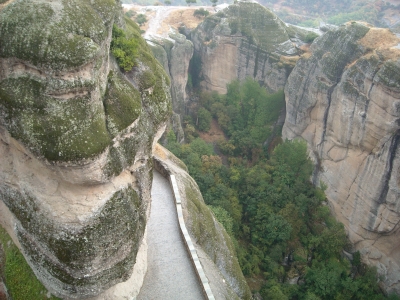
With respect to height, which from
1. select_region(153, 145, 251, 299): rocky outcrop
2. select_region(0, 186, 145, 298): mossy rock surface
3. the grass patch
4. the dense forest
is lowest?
the dense forest

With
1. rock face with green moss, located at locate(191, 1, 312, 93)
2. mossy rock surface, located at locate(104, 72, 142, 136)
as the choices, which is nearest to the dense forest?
rock face with green moss, located at locate(191, 1, 312, 93)

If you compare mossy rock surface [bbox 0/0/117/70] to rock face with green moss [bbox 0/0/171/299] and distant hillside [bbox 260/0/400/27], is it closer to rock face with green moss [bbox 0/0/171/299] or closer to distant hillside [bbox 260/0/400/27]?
rock face with green moss [bbox 0/0/171/299]

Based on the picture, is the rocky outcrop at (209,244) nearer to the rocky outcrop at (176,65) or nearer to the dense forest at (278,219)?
the dense forest at (278,219)

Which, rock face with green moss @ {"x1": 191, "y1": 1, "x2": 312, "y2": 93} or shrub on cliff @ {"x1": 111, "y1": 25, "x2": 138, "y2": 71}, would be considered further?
rock face with green moss @ {"x1": 191, "y1": 1, "x2": 312, "y2": 93}

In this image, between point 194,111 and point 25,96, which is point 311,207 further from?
point 25,96

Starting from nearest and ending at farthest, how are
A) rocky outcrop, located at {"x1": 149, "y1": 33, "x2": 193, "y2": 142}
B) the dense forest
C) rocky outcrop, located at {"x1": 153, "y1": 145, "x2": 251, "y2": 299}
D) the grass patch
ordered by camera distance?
the grass patch
rocky outcrop, located at {"x1": 153, "y1": 145, "x2": 251, "y2": 299}
the dense forest
rocky outcrop, located at {"x1": 149, "y1": 33, "x2": 193, "y2": 142}

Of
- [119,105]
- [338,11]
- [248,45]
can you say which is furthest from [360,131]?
[338,11]

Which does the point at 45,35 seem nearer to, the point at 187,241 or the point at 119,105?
the point at 119,105
